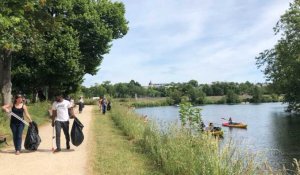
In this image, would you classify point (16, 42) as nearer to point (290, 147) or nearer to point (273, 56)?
point (290, 147)

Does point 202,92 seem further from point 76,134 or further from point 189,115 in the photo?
point 76,134

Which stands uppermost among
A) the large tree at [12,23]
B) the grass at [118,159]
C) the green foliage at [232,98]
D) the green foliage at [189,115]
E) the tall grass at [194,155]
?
the large tree at [12,23]

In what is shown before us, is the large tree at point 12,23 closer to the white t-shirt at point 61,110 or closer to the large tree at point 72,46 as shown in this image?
the white t-shirt at point 61,110

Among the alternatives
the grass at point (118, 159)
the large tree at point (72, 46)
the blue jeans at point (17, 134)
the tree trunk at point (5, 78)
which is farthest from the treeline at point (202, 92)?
the blue jeans at point (17, 134)

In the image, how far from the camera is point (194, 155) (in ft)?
33.3

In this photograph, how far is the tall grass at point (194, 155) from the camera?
335 inches

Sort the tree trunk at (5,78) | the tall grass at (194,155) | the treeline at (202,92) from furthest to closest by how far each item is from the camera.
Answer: the treeline at (202,92) → the tree trunk at (5,78) → the tall grass at (194,155)

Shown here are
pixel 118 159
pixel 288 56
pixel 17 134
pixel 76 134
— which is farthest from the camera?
pixel 288 56

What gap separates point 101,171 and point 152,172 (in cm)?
130

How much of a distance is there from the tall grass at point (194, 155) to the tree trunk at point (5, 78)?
1220cm

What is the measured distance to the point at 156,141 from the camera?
1372 cm

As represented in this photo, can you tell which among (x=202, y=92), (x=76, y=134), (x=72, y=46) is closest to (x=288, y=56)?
(x=72, y=46)

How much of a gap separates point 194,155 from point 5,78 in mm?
17689

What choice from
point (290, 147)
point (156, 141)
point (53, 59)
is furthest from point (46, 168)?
point (53, 59)
